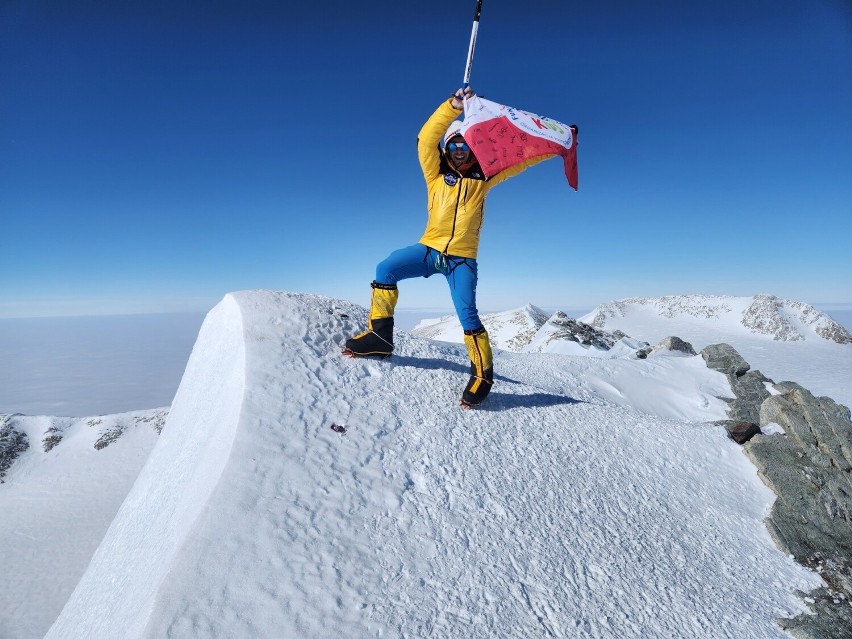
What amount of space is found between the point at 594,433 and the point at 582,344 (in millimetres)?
18730

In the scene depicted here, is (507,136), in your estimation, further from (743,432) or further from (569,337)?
(569,337)

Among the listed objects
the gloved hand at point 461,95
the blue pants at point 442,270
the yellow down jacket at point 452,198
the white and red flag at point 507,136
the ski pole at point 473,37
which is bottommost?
the blue pants at point 442,270

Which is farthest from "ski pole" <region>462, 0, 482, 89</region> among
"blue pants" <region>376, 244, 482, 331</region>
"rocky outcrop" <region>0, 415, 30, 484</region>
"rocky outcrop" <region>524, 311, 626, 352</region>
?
"rocky outcrop" <region>0, 415, 30, 484</region>

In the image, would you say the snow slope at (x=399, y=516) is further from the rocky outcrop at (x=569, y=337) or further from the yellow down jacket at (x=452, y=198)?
the rocky outcrop at (x=569, y=337)

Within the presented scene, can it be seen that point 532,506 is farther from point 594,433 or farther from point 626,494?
point 594,433

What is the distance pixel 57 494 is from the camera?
29.0 m

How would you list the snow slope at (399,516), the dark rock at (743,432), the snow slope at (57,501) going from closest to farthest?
1. the snow slope at (399,516)
2. the dark rock at (743,432)
3. the snow slope at (57,501)

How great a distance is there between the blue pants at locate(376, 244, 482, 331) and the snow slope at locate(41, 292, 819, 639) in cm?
112

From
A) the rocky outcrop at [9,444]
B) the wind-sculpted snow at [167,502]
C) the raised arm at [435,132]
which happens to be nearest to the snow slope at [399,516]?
the wind-sculpted snow at [167,502]

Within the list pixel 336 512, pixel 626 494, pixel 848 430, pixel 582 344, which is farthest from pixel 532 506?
pixel 582 344

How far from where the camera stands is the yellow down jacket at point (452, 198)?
544cm

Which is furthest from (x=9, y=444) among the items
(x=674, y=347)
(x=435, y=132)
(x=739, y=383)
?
(x=739, y=383)

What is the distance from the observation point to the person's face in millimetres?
5406

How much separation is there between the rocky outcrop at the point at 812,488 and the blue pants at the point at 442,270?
478 centimetres
